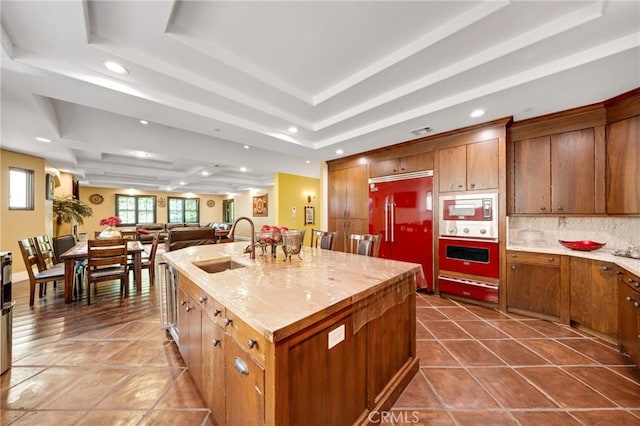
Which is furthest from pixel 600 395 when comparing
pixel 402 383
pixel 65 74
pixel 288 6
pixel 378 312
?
pixel 65 74

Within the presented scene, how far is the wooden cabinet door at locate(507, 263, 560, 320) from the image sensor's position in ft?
8.89

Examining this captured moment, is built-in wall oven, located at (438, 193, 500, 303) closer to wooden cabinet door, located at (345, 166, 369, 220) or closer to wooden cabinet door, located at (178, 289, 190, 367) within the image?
wooden cabinet door, located at (345, 166, 369, 220)

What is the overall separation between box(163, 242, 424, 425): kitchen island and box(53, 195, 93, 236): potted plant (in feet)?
21.9

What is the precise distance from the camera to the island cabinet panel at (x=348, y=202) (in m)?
4.57

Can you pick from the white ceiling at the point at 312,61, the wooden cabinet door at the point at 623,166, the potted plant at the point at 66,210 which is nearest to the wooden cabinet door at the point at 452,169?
the white ceiling at the point at 312,61

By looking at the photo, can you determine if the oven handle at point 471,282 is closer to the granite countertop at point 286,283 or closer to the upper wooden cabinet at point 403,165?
the upper wooden cabinet at point 403,165

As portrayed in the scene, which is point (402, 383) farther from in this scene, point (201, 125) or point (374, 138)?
point (201, 125)

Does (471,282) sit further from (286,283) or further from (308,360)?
(308,360)

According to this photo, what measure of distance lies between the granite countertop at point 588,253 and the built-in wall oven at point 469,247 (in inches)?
11.8

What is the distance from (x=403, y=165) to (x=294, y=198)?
13.3 ft

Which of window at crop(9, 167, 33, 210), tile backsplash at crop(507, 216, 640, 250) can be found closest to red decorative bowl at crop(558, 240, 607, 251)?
tile backsplash at crop(507, 216, 640, 250)

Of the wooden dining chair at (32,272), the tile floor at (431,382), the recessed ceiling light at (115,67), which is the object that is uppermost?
the recessed ceiling light at (115,67)

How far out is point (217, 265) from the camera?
212cm

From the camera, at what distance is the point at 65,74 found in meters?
1.97
